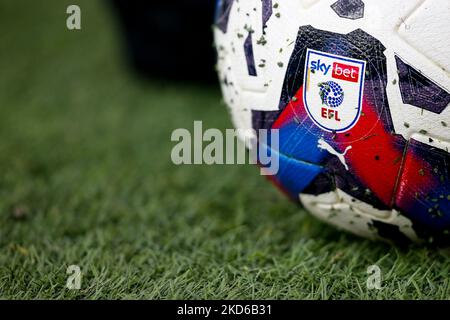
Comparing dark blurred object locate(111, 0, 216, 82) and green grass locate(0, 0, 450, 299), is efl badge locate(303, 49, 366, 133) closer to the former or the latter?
green grass locate(0, 0, 450, 299)

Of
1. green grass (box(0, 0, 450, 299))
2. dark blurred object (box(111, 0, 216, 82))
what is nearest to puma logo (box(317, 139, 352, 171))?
green grass (box(0, 0, 450, 299))

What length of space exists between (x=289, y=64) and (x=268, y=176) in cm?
48

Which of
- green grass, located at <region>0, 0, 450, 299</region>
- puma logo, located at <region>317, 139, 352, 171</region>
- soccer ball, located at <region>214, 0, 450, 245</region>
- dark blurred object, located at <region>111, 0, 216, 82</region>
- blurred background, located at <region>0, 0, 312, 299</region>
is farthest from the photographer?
dark blurred object, located at <region>111, 0, 216, 82</region>

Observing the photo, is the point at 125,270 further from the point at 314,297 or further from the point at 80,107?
the point at 80,107

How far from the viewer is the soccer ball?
5.88ft

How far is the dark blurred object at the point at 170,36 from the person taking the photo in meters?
3.92

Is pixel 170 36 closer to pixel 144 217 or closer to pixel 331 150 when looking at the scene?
pixel 144 217

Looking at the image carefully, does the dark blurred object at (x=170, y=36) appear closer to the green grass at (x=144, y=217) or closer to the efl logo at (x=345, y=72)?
the green grass at (x=144, y=217)

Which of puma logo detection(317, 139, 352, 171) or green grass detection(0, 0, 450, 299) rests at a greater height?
puma logo detection(317, 139, 352, 171)

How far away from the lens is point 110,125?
3723 mm

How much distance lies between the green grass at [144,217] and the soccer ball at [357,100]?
0.24 m

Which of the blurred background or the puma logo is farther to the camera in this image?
the blurred background

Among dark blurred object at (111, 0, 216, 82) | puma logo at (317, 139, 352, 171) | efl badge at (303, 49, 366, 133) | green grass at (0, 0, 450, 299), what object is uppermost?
dark blurred object at (111, 0, 216, 82)

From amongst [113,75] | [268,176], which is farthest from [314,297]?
[113,75]
